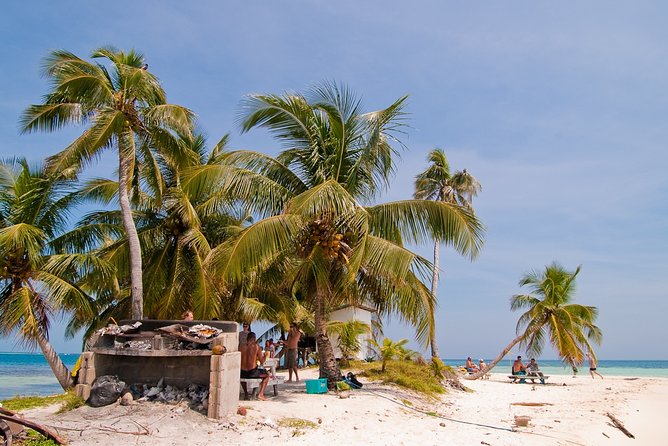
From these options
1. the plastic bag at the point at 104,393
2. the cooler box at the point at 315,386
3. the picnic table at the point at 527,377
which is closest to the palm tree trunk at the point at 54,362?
the plastic bag at the point at 104,393

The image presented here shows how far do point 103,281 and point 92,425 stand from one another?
7.24m

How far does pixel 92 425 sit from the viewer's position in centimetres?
845

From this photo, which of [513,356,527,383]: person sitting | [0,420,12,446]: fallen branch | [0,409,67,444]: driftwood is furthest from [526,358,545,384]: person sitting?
[0,420,12,446]: fallen branch

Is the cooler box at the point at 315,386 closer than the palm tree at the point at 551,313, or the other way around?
the cooler box at the point at 315,386

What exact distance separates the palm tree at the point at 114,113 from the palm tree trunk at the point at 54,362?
99.3 inches

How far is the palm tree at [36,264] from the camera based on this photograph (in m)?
13.2

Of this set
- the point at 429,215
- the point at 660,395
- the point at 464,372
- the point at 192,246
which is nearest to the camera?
the point at 429,215

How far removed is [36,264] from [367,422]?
9147 millimetres

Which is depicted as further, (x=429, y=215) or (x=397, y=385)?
(x=397, y=385)

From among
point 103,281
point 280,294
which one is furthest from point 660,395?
point 103,281

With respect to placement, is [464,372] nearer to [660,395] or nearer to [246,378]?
[660,395]

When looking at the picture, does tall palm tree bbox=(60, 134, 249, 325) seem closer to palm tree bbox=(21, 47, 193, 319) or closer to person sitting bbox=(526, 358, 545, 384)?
palm tree bbox=(21, 47, 193, 319)

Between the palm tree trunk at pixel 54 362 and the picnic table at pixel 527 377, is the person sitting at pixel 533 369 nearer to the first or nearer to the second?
the picnic table at pixel 527 377

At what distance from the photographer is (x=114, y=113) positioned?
12.9 meters
